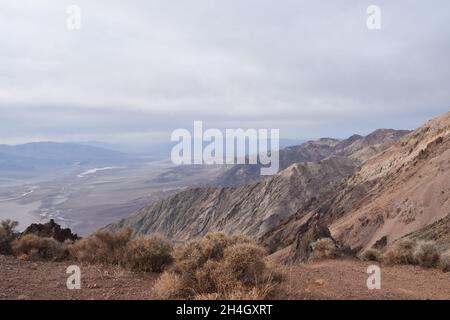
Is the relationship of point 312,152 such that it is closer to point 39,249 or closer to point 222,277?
point 39,249

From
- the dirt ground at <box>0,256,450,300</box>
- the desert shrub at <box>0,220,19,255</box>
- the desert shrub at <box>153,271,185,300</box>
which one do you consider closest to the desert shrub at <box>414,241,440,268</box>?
the dirt ground at <box>0,256,450,300</box>

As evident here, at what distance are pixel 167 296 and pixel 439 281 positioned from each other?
7670 millimetres

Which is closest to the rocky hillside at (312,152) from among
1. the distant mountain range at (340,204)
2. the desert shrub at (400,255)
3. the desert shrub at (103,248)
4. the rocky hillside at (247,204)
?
the distant mountain range at (340,204)

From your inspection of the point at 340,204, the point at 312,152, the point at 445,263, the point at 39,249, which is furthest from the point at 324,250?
the point at 312,152

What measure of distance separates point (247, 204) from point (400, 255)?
59230 mm

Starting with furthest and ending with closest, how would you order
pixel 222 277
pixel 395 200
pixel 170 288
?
1. pixel 395 200
2. pixel 170 288
3. pixel 222 277

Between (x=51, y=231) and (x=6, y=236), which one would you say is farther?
(x=51, y=231)

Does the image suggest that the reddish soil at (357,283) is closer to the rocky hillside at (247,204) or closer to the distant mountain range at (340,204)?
the distant mountain range at (340,204)

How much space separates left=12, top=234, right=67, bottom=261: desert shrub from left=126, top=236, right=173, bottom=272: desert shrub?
3.09 metres

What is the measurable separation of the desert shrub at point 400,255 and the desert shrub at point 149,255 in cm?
715

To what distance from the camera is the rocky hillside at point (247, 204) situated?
218 feet

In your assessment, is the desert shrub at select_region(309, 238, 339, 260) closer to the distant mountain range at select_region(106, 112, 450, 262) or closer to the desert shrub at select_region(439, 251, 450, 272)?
the desert shrub at select_region(439, 251, 450, 272)

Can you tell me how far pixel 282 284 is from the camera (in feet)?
28.5

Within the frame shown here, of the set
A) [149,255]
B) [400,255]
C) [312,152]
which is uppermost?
[149,255]
